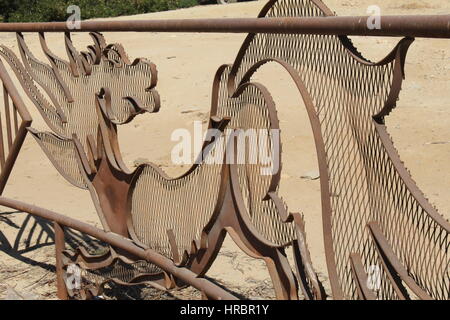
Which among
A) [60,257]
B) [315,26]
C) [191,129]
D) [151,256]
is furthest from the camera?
[191,129]

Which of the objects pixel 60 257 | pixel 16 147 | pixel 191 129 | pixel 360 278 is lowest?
pixel 60 257

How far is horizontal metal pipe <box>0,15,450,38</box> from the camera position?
1749 millimetres

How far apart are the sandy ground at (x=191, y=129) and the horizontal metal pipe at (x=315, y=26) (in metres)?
1.55

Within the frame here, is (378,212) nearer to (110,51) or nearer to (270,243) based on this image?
(270,243)

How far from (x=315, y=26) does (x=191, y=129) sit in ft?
17.6

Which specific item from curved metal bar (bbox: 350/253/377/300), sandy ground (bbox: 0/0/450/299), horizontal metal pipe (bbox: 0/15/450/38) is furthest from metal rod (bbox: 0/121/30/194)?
curved metal bar (bbox: 350/253/377/300)

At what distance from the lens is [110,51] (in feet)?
11.3

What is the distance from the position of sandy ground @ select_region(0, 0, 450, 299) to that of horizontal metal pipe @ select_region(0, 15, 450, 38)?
5.08 feet

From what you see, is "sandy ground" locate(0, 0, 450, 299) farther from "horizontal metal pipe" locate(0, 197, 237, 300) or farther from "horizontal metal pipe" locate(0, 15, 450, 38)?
"horizontal metal pipe" locate(0, 15, 450, 38)

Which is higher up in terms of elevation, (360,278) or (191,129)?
(191,129)

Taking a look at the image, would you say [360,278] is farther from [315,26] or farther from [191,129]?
[191,129]

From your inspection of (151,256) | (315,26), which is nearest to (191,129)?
(151,256)

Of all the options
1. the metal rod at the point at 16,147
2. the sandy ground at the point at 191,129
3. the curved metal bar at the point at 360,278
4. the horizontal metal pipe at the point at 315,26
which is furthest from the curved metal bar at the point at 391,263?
the metal rod at the point at 16,147

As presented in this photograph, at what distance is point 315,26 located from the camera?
83.0 inches
